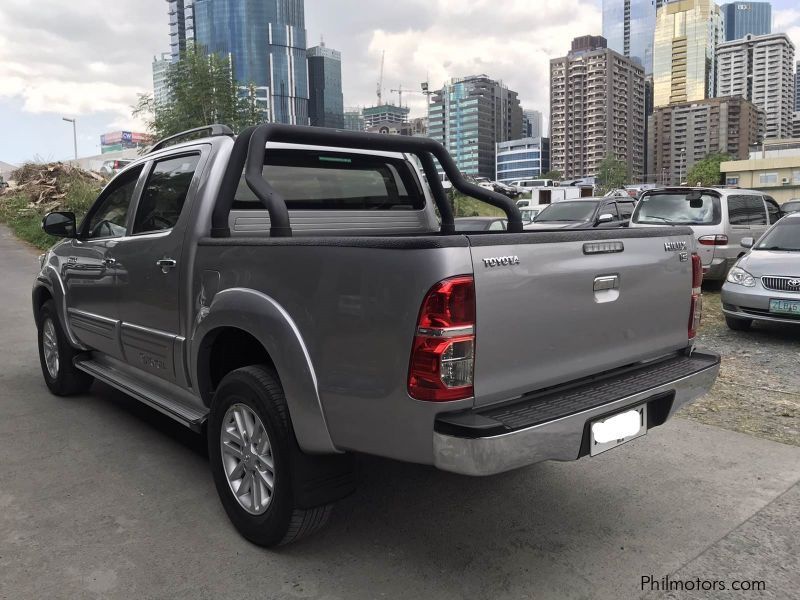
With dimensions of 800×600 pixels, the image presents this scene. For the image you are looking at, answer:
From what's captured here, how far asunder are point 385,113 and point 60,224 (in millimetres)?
143136

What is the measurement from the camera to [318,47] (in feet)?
430

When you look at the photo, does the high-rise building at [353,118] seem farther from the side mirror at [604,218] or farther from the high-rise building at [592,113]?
the side mirror at [604,218]

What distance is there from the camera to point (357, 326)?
8.00ft

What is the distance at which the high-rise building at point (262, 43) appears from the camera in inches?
4756

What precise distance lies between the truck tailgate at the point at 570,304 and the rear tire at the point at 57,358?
13.3ft

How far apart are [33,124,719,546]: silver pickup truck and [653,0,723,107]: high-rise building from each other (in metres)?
189

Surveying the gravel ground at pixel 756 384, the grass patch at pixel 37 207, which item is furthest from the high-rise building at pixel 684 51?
the gravel ground at pixel 756 384

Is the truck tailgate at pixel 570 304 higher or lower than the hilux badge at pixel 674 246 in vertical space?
lower

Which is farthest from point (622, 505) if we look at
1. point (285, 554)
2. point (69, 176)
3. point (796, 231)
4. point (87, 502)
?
point (69, 176)

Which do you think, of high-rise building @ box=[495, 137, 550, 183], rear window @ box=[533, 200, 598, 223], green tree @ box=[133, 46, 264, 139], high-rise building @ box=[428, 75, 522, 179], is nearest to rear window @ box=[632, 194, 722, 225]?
rear window @ box=[533, 200, 598, 223]

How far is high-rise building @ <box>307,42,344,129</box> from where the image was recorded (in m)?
126

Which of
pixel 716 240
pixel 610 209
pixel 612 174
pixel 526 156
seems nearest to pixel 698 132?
pixel 526 156

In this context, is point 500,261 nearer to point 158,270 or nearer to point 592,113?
point 158,270

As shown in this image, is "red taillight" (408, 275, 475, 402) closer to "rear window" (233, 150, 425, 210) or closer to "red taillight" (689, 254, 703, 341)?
"red taillight" (689, 254, 703, 341)
